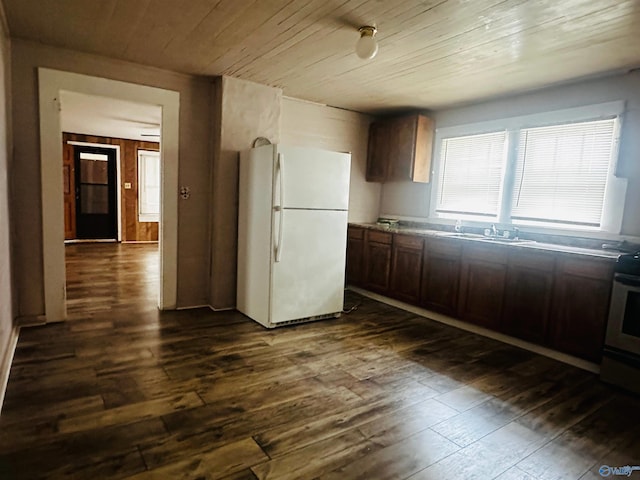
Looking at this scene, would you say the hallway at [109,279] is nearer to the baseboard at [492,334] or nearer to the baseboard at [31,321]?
the baseboard at [31,321]

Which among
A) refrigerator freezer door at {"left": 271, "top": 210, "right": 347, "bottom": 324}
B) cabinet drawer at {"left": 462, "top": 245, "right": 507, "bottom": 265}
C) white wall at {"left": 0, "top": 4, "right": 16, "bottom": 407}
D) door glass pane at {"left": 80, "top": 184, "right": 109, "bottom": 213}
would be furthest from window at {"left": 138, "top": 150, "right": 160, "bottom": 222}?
cabinet drawer at {"left": 462, "top": 245, "right": 507, "bottom": 265}

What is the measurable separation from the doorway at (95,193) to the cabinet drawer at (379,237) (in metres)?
6.25

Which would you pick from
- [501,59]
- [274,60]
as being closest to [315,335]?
[274,60]

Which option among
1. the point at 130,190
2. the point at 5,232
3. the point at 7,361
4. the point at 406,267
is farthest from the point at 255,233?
the point at 130,190

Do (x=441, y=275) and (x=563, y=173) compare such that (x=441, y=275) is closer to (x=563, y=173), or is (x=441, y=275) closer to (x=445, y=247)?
(x=445, y=247)

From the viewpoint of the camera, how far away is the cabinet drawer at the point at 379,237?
4477mm

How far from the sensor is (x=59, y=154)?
3.24m

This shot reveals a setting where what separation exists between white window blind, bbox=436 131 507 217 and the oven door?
160 cm

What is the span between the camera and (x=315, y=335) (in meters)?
3.39

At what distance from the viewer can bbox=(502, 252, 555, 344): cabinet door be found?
10.1 feet

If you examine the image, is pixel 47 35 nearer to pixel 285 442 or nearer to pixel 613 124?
pixel 285 442

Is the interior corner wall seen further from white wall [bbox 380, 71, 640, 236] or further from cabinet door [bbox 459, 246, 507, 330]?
cabinet door [bbox 459, 246, 507, 330]

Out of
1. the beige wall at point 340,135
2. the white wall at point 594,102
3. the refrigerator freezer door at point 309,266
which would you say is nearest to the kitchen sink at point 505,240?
the white wall at point 594,102

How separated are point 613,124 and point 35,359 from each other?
4767 mm
